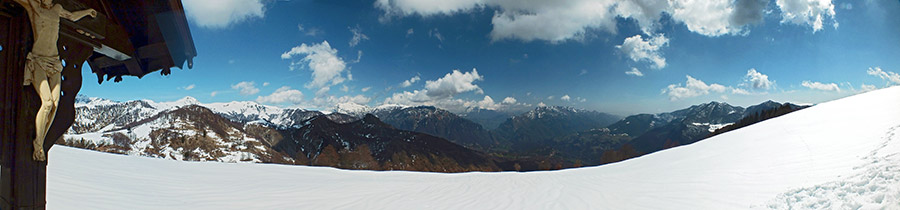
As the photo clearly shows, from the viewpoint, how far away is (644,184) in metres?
9.53

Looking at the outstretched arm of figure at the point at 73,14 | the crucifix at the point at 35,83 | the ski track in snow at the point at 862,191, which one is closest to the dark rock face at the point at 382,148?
the ski track in snow at the point at 862,191

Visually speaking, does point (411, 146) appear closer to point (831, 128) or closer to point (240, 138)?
point (240, 138)

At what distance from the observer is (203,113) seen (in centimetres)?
17250

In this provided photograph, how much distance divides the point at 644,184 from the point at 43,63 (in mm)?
11552

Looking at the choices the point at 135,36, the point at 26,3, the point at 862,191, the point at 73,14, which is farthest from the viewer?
the point at 862,191

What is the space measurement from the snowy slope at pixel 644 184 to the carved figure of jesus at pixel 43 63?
4.95m

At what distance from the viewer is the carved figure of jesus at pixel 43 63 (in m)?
2.21

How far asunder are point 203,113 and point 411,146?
118m

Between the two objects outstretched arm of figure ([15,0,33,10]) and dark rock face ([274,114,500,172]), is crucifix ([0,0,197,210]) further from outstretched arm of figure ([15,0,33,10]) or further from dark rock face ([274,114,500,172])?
dark rock face ([274,114,500,172])

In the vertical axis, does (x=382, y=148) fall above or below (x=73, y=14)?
below

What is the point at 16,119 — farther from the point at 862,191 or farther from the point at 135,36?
the point at 862,191

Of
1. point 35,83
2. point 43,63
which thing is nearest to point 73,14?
point 43,63

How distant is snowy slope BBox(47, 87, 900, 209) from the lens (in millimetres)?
5750

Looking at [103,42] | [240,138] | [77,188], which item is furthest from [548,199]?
[240,138]
